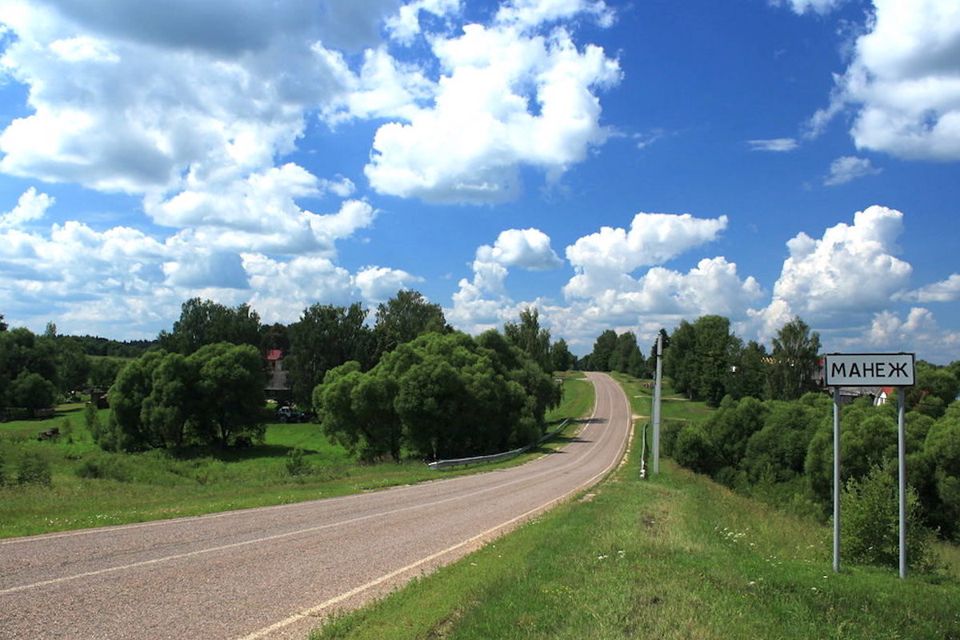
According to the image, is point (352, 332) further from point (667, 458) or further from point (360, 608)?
point (360, 608)

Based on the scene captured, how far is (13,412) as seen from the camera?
307 feet

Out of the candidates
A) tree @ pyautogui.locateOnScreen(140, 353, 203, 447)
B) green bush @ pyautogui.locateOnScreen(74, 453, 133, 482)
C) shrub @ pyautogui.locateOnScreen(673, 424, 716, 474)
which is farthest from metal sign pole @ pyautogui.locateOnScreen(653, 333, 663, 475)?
tree @ pyautogui.locateOnScreen(140, 353, 203, 447)

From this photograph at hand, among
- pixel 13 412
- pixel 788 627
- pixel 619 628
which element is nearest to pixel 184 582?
pixel 619 628

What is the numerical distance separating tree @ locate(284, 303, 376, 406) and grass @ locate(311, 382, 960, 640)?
263 feet

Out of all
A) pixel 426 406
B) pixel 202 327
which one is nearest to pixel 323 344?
pixel 202 327

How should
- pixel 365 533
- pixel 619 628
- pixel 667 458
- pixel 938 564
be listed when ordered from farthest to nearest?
pixel 667 458, pixel 365 533, pixel 938 564, pixel 619 628

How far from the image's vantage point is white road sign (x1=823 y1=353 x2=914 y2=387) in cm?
1055

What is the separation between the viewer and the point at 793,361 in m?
83.2

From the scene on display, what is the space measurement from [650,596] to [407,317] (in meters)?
95.8

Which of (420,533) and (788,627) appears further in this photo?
(420,533)

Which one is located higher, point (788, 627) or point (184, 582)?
point (788, 627)

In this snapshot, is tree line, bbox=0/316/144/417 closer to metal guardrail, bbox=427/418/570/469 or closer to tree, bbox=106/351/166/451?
tree, bbox=106/351/166/451

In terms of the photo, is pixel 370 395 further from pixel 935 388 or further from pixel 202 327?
pixel 202 327

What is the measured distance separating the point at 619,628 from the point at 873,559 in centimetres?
866
